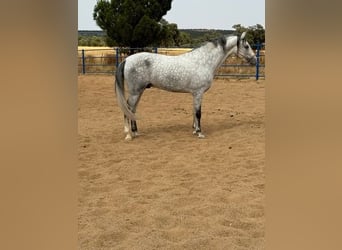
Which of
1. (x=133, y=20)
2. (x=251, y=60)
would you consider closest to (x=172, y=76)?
(x=251, y=60)

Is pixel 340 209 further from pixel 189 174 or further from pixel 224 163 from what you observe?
pixel 224 163

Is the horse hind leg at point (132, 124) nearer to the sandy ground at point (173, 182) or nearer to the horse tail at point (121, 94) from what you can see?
the sandy ground at point (173, 182)

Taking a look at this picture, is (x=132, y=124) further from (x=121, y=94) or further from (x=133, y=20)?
(x=133, y=20)

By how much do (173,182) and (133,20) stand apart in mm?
15251

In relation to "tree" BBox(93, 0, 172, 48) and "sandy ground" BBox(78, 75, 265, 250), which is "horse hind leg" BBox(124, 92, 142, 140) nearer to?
"sandy ground" BBox(78, 75, 265, 250)

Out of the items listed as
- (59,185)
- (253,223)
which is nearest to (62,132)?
(59,185)

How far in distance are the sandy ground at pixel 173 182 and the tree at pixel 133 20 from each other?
11030 millimetres

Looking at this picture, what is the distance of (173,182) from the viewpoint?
3568 mm

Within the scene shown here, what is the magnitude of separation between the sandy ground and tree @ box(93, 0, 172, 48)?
36.2 feet

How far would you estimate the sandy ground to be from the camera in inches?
98.2

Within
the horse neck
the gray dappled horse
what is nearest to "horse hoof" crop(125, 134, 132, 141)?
the gray dappled horse

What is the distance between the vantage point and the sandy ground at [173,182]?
249cm

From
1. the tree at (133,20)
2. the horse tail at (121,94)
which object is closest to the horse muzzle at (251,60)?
the horse tail at (121,94)

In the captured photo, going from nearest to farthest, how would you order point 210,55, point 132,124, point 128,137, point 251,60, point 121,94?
1. point 121,94
2. point 128,137
3. point 132,124
4. point 210,55
5. point 251,60
